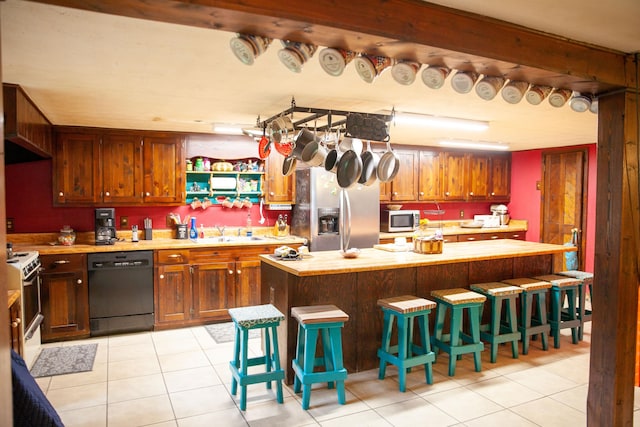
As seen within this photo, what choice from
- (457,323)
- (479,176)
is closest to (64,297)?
(457,323)

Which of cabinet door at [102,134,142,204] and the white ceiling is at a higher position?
the white ceiling

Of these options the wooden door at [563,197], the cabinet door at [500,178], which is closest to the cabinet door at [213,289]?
the cabinet door at [500,178]

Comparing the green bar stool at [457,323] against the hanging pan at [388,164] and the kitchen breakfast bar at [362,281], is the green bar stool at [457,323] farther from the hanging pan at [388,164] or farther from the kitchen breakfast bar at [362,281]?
the hanging pan at [388,164]

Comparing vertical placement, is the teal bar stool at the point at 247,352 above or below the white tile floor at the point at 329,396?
above

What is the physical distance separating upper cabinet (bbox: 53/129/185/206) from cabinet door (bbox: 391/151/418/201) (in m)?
3.21

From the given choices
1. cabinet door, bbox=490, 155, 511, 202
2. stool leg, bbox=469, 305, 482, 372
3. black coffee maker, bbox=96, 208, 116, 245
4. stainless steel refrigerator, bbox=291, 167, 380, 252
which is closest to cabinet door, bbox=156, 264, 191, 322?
black coffee maker, bbox=96, 208, 116, 245

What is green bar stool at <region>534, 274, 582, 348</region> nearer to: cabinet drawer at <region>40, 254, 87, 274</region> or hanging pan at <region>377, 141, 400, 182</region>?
hanging pan at <region>377, 141, 400, 182</region>

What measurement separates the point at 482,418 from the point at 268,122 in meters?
3.11

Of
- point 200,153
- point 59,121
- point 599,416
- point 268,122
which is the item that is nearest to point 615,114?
point 599,416

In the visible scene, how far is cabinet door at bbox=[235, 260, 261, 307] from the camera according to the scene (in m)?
5.30

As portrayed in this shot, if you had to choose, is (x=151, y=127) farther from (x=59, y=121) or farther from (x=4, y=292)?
(x=4, y=292)

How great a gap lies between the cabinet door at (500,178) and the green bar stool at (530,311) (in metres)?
3.50

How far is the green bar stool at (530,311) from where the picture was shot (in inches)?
165

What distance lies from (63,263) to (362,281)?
10.4 feet
